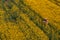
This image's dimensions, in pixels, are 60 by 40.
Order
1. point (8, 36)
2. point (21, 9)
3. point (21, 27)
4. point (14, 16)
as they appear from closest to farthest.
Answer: point (8, 36), point (21, 27), point (14, 16), point (21, 9)

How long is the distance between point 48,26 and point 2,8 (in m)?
4.46

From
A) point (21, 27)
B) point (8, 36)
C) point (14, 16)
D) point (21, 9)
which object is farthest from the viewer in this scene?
point (21, 9)

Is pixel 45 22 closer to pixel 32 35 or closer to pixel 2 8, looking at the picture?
pixel 32 35

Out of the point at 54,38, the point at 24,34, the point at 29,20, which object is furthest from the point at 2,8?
the point at 54,38

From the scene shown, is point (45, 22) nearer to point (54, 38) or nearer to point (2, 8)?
point (54, 38)

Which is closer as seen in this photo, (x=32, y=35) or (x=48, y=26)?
(x=32, y=35)

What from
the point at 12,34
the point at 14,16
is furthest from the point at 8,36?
the point at 14,16

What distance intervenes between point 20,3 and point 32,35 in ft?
14.1

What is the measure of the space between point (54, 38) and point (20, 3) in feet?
16.7

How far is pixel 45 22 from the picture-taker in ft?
43.4

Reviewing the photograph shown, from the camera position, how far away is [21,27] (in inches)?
496

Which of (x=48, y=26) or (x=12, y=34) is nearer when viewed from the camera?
(x=12, y=34)

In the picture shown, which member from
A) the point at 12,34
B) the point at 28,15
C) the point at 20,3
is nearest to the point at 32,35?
the point at 12,34

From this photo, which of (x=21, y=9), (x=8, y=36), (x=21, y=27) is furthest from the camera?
(x=21, y=9)
